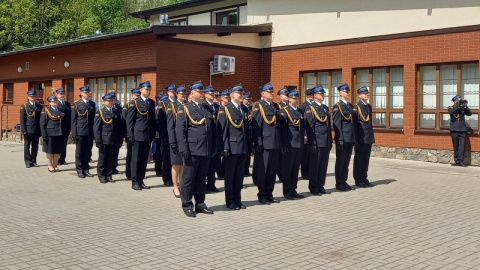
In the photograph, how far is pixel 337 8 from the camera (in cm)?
1714

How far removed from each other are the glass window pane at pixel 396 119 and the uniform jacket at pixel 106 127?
8725 mm

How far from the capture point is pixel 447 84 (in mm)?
14922

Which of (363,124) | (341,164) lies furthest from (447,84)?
(341,164)

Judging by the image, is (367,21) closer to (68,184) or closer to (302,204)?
(302,204)

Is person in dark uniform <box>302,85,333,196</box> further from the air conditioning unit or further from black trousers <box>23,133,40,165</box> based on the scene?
black trousers <box>23,133,40,165</box>

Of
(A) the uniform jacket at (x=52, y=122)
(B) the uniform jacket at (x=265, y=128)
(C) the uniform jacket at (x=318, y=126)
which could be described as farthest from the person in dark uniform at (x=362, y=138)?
(A) the uniform jacket at (x=52, y=122)

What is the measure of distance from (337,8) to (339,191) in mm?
8689

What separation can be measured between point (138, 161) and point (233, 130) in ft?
9.06

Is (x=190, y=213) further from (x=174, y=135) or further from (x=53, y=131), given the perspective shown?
(x=53, y=131)

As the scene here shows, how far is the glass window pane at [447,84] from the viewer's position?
582 inches

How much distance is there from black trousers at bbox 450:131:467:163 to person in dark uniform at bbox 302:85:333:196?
5612 mm

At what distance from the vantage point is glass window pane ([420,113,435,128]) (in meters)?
15.2

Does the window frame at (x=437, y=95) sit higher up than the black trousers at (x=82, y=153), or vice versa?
the window frame at (x=437, y=95)

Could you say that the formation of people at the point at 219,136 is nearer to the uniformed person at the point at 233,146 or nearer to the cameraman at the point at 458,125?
the uniformed person at the point at 233,146
